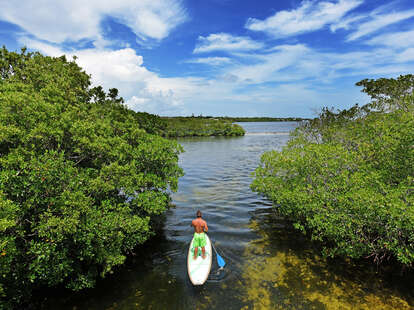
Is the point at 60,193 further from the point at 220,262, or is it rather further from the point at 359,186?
the point at 359,186

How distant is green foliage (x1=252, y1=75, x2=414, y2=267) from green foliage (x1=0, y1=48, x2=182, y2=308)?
851 centimetres

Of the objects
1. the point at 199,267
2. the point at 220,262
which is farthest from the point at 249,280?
the point at 199,267

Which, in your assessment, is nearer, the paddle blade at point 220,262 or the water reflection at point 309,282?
the water reflection at point 309,282

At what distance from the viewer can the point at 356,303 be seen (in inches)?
440

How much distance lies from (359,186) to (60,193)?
14.9 metres

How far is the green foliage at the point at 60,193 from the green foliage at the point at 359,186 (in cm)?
851

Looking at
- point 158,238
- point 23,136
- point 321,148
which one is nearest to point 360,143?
point 321,148

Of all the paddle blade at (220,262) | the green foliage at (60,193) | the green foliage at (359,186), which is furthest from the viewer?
the paddle blade at (220,262)

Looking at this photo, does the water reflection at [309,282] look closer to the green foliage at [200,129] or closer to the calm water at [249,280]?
the calm water at [249,280]

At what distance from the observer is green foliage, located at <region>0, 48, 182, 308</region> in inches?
364

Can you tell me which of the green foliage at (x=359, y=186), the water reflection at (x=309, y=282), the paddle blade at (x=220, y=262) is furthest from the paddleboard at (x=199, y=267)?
the green foliage at (x=359, y=186)

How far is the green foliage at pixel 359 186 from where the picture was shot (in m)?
11.3

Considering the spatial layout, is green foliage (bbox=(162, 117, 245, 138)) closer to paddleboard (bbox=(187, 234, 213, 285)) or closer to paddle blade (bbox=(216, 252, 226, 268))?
paddle blade (bbox=(216, 252, 226, 268))

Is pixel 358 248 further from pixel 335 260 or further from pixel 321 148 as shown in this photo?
pixel 321 148
